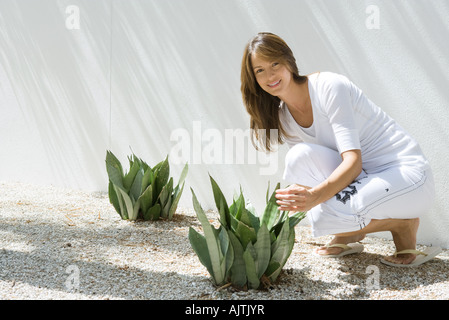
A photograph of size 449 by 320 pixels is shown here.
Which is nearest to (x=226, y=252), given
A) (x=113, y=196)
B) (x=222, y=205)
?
(x=222, y=205)

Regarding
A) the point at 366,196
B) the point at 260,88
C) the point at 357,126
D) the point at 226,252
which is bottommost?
the point at 226,252

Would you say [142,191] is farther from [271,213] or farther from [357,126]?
[357,126]

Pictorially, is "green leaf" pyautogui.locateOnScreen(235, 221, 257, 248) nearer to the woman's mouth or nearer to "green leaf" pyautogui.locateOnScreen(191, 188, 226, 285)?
"green leaf" pyautogui.locateOnScreen(191, 188, 226, 285)

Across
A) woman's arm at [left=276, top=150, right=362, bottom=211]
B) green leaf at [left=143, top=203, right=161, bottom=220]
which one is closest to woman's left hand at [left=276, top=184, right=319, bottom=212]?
woman's arm at [left=276, top=150, right=362, bottom=211]

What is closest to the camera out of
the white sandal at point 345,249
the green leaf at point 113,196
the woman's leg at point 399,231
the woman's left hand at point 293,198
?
the woman's left hand at point 293,198

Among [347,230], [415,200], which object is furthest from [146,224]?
[415,200]

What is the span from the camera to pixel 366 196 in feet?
7.25

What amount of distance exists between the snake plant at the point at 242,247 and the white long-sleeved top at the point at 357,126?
0.52 m

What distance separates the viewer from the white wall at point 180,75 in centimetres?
293

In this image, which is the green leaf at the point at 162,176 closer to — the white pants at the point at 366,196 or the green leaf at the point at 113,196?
the green leaf at the point at 113,196

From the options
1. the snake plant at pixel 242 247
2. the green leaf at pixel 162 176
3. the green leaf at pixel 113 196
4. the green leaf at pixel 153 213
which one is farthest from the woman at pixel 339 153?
the green leaf at pixel 113 196

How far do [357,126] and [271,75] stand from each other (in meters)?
0.48

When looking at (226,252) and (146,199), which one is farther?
(146,199)

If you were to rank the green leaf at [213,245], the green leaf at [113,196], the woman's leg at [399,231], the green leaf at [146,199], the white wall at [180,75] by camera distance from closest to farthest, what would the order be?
1. the green leaf at [213,245]
2. the woman's leg at [399,231]
3. the white wall at [180,75]
4. the green leaf at [146,199]
5. the green leaf at [113,196]
